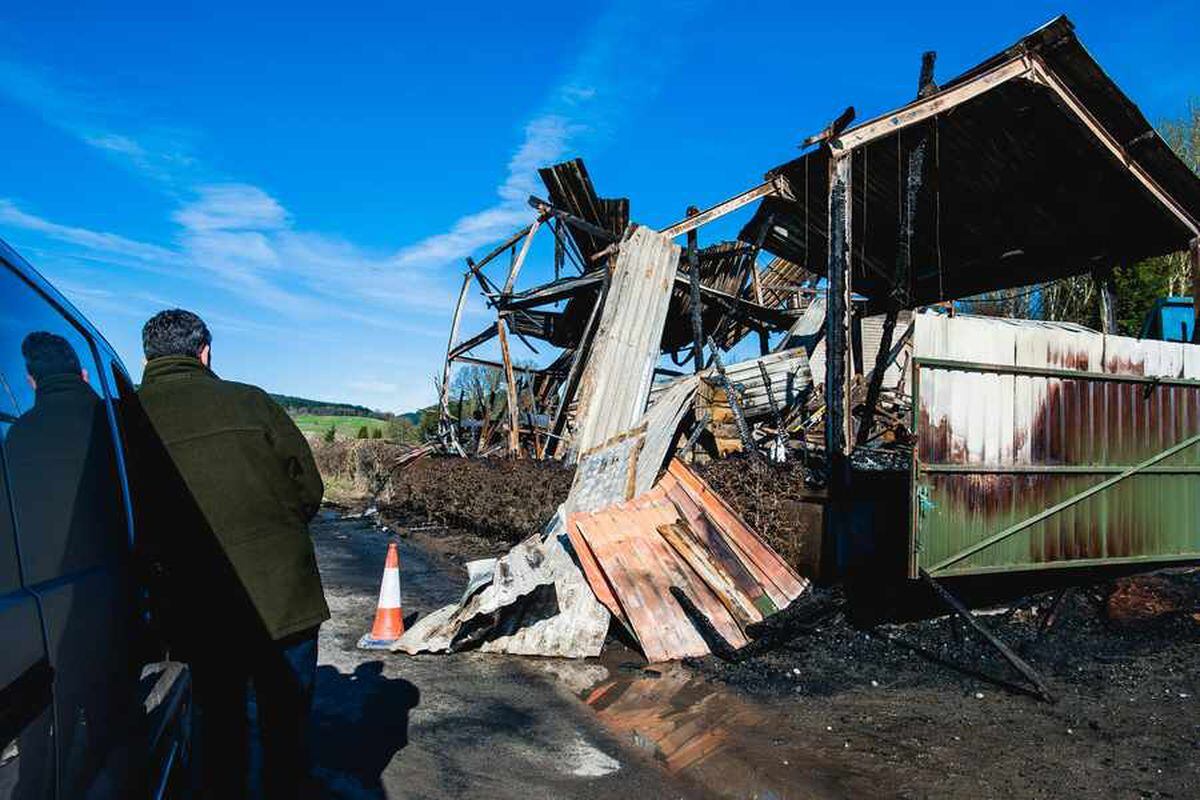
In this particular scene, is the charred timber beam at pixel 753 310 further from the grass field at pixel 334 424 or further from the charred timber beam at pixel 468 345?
the grass field at pixel 334 424

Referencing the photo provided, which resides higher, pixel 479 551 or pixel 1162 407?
pixel 1162 407

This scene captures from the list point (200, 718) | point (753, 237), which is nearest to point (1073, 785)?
point (200, 718)

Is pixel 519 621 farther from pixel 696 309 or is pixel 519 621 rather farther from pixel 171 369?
pixel 696 309

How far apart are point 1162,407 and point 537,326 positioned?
1210cm

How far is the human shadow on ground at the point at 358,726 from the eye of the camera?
13.3ft

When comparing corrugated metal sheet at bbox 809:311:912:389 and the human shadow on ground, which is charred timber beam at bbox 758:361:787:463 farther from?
the human shadow on ground

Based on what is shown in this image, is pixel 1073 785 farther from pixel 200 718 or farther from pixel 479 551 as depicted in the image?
pixel 479 551

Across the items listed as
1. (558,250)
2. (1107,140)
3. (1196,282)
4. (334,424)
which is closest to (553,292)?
(558,250)

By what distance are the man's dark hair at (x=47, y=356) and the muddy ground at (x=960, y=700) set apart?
142 inches

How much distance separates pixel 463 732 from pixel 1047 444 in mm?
5250

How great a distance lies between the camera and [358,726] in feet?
15.8

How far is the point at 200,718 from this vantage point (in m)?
2.79

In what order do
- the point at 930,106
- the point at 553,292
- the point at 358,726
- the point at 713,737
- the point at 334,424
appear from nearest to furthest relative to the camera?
1. the point at 358,726
2. the point at 713,737
3. the point at 930,106
4. the point at 553,292
5. the point at 334,424

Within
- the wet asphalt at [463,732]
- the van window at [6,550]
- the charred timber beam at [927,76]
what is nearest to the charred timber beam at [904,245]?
the charred timber beam at [927,76]
